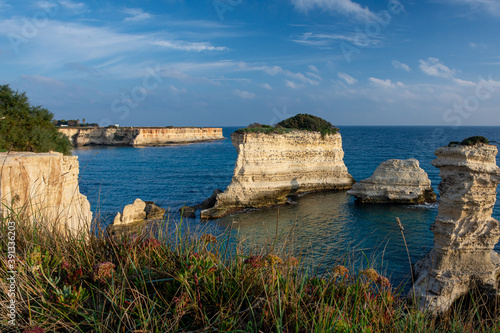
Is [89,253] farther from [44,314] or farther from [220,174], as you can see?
[220,174]

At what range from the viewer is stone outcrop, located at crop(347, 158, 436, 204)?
2488 centimetres

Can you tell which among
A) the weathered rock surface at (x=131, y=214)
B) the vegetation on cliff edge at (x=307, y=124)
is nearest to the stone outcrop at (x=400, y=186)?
the vegetation on cliff edge at (x=307, y=124)

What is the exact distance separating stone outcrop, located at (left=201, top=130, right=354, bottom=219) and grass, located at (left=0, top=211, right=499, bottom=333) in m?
18.2

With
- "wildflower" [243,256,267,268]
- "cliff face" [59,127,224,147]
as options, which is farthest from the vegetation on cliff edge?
"cliff face" [59,127,224,147]

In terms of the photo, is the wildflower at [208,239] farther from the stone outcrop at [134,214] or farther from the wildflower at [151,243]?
the stone outcrop at [134,214]

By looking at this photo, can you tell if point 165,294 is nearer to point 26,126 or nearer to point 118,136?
point 26,126

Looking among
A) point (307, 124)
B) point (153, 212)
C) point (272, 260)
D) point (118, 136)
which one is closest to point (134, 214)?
point (153, 212)

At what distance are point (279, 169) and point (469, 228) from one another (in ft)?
58.7

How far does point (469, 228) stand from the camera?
10094 millimetres

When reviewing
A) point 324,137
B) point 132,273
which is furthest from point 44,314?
point 324,137

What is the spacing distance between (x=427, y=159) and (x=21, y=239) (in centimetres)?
5739

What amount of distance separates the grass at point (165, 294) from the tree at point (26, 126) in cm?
1854

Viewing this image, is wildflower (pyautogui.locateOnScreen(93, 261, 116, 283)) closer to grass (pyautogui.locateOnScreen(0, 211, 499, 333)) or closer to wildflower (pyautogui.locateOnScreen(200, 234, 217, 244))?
grass (pyautogui.locateOnScreen(0, 211, 499, 333))

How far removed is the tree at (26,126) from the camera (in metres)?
19.3
